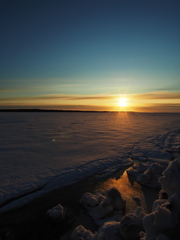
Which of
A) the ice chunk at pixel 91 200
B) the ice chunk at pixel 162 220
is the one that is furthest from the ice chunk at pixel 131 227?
the ice chunk at pixel 91 200

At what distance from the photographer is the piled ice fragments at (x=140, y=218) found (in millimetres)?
1922

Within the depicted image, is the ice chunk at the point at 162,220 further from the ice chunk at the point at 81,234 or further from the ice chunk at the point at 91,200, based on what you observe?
the ice chunk at the point at 91,200

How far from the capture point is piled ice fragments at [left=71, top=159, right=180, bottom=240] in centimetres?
192

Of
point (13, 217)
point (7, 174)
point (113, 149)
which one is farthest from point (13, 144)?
point (13, 217)

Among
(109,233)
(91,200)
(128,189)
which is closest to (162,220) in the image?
(109,233)

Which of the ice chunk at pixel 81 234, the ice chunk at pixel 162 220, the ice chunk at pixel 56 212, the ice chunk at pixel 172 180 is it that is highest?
the ice chunk at pixel 172 180

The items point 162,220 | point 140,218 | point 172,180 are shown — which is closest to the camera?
point 162,220

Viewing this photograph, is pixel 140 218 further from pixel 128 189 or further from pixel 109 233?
pixel 128 189

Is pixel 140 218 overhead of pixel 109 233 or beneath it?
overhead

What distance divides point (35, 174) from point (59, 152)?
2.00m

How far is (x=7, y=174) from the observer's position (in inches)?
165

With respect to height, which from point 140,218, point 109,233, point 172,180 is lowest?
point 109,233

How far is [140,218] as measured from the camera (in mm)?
2254

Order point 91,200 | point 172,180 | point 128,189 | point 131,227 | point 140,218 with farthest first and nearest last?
1. point 128,189
2. point 91,200
3. point 172,180
4. point 140,218
5. point 131,227
